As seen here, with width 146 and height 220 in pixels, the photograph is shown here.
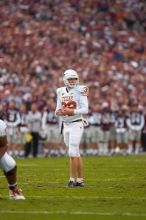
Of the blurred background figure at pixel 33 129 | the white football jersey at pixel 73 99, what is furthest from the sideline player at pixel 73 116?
the blurred background figure at pixel 33 129

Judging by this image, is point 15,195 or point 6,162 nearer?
point 6,162

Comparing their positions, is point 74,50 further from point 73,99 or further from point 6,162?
point 6,162

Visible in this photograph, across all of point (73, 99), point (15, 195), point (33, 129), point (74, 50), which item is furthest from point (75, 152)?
point (74, 50)

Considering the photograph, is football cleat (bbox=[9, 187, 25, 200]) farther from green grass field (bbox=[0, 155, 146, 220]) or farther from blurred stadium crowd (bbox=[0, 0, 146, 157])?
blurred stadium crowd (bbox=[0, 0, 146, 157])

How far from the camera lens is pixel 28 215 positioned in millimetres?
10148

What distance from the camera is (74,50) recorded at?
32.9 metres

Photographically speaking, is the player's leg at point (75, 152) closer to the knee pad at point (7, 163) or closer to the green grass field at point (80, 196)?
the green grass field at point (80, 196)

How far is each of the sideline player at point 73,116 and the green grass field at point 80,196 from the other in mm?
323

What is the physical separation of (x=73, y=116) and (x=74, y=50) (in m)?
18.3

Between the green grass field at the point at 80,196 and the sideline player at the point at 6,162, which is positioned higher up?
the sideline player at the point at 6,162

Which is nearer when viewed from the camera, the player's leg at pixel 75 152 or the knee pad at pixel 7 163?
the knee pad at pixel 7 163

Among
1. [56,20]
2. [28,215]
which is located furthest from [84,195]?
[56,20]

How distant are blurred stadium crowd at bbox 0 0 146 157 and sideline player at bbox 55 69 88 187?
39.3 feet

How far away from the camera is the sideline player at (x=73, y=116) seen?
1459cm
